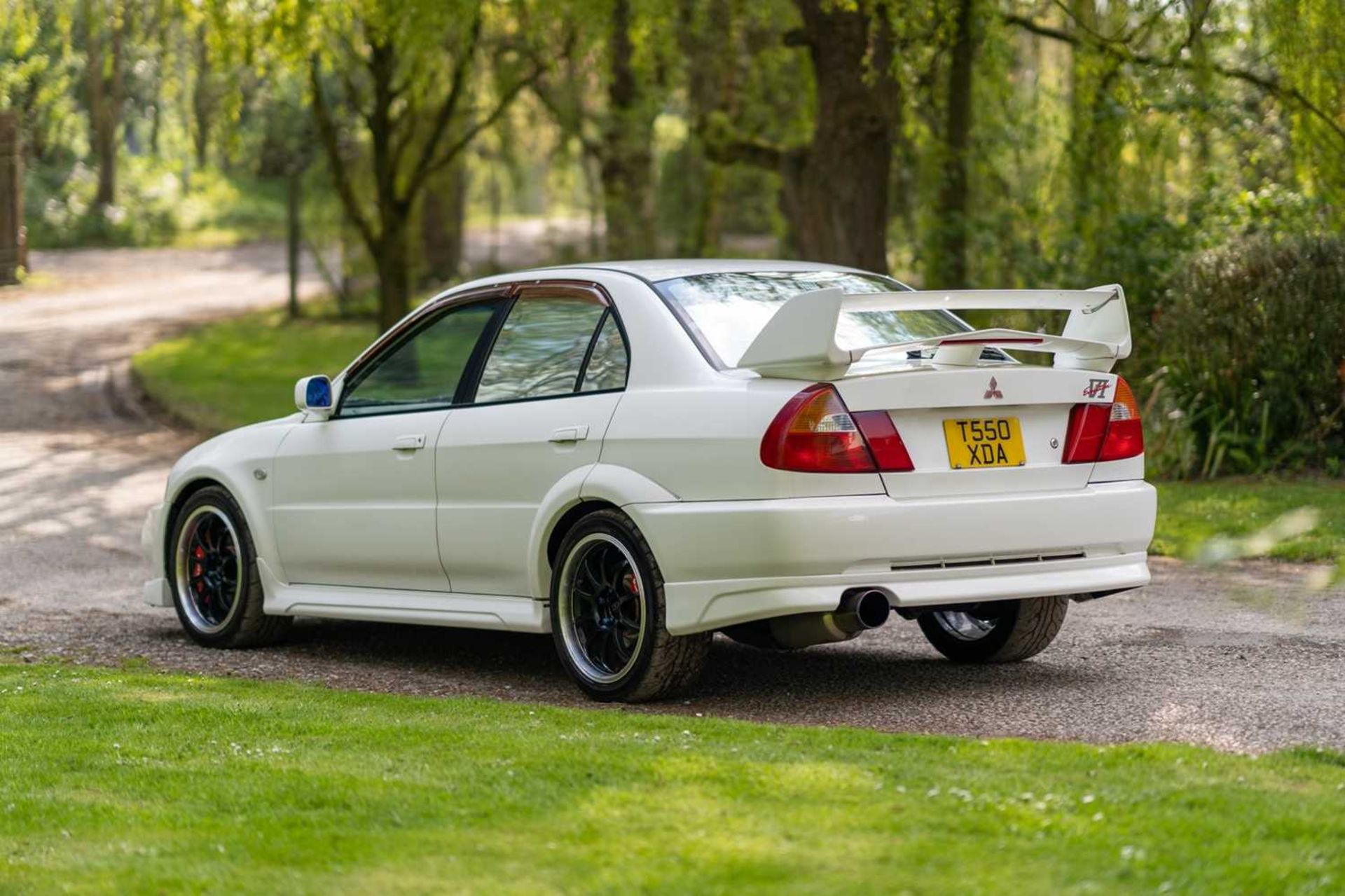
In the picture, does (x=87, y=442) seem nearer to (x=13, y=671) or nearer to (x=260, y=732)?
(x=13, y=671)

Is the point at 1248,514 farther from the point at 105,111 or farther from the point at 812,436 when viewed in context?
the point at 105,111

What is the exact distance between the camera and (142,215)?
43906 millimetres

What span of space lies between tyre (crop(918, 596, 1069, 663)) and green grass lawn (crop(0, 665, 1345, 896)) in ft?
5.88

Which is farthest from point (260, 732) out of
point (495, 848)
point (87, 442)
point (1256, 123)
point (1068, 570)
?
point (1256, 123)

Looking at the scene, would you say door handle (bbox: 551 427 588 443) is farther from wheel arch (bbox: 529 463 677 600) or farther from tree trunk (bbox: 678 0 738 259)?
tree trunk (bbox: 678 0 738 259)

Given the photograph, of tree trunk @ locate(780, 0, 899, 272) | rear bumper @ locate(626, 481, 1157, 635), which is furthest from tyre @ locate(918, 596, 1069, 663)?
tree trunk @ locate(780, 0, 899, 272)

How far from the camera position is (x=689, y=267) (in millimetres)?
7223

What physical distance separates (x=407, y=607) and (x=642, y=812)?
3.28m

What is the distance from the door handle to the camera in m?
6.69

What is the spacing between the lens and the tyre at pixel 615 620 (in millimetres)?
6441

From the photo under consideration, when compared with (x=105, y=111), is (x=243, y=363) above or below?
below

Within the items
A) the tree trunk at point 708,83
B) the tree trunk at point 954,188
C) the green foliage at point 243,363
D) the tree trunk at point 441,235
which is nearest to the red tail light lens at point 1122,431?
the tree trunk at point 954,188

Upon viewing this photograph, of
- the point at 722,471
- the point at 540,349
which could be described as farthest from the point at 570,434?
the point at 722,471

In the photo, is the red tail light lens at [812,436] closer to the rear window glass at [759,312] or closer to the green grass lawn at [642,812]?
the rear window glass at [759,312]
